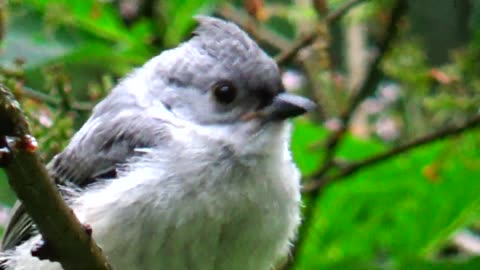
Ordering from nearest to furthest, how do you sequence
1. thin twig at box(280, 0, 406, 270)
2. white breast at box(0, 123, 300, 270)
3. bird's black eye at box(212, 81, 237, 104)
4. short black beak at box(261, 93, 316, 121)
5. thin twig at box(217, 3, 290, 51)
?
1. white breast at box(0, 123, 300, 270)
2. short black beak at box(261, 93, 316, 121)
3. bird's black eye at box(212, 81, 237, 104)
4. thin twig at box(280, 0, 406, 270)
5. thin twig at box(217, 3, 290, 51)

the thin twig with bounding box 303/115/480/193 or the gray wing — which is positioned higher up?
the gray wing

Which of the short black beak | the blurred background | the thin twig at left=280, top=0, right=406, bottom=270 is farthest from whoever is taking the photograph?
the thin twig at left=280, top=0, right=406, bottom=270

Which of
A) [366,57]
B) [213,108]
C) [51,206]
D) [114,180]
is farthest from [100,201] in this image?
[366,57]

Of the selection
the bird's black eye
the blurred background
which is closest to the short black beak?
the bird's black eye

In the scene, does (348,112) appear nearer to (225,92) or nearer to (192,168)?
(225,92)

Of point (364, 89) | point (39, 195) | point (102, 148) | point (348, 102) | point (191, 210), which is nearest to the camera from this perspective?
point (39, 195)

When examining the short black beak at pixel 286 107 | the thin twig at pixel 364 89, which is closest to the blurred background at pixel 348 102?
the thin twig at pixel 364 89

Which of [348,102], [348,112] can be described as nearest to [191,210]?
[348,112]

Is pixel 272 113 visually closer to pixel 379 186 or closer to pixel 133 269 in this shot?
pixel 133 269

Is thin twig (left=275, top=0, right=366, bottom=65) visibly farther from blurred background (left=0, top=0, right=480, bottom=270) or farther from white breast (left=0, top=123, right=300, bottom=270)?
white breast (left=0, top=123, right=300, bottom=270)
